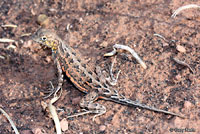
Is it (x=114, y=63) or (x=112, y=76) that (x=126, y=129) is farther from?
(x=114, y=63)

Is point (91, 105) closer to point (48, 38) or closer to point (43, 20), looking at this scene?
point (48, 38)

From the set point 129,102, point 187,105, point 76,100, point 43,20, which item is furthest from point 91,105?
point 43,20

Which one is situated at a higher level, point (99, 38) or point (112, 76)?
point (99, 38)

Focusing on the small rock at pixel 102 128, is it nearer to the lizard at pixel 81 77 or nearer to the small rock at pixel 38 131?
the lizard at pixel 81 77

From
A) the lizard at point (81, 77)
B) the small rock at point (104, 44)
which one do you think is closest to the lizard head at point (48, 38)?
the lizard at point (81, 77)

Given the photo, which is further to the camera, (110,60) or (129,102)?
(110,60)

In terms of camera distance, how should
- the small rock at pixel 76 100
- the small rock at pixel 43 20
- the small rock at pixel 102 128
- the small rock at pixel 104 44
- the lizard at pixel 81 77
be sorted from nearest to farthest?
the small rock at pixel 102 128, the lizard at pixel 81 77, the small rock at pixel 76 100, the small rock at pixel 104 44, the small rock at pixel 43 20

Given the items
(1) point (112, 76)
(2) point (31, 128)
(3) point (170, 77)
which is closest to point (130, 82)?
(1) point (112, 76)

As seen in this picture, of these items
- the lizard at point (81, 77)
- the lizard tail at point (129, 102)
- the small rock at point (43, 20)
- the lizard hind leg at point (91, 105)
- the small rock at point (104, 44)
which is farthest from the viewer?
the small rock at point (43, 20)
